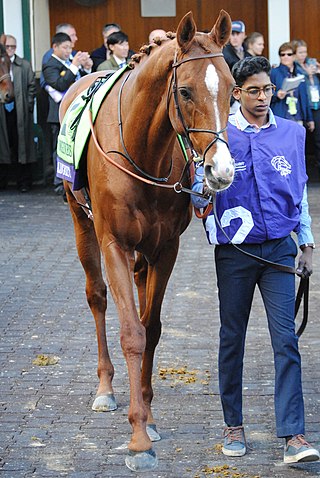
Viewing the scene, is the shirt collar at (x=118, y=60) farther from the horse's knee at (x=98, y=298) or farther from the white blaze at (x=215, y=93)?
the white blaze at (x=215, y=93)

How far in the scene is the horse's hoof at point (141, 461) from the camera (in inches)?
218

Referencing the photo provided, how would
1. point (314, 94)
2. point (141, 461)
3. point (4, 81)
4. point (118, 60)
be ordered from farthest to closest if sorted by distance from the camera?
point (314, 94)
point (118, 60)
point (4, 81)
point (141, 461)

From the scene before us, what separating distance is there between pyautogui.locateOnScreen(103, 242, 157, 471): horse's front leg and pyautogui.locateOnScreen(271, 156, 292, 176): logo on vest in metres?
0.97

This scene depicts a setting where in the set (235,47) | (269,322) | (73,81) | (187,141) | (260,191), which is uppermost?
(187,141)

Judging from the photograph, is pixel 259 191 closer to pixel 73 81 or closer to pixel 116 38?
pixel 116 38

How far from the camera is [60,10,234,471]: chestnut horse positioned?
17.2ft

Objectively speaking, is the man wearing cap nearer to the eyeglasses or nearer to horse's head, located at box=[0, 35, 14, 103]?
horse's head, located at box=[0, 35, 14, 103]

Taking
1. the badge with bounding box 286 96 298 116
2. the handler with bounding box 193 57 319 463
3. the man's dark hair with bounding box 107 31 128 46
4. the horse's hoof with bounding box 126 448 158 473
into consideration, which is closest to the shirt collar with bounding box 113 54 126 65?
the man's dark hair with bounding box 107 31 128 46

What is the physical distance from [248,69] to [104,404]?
235 cm

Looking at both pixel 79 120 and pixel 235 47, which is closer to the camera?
pixel 79 120

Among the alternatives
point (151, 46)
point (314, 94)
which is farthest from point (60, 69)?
point (151, 46)

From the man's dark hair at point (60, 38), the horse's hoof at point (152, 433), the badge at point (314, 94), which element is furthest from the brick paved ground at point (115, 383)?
the badge at point (314, 94)

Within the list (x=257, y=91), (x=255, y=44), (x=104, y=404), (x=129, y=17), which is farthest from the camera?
(x=129, y=17)

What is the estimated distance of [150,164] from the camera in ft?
19.4
